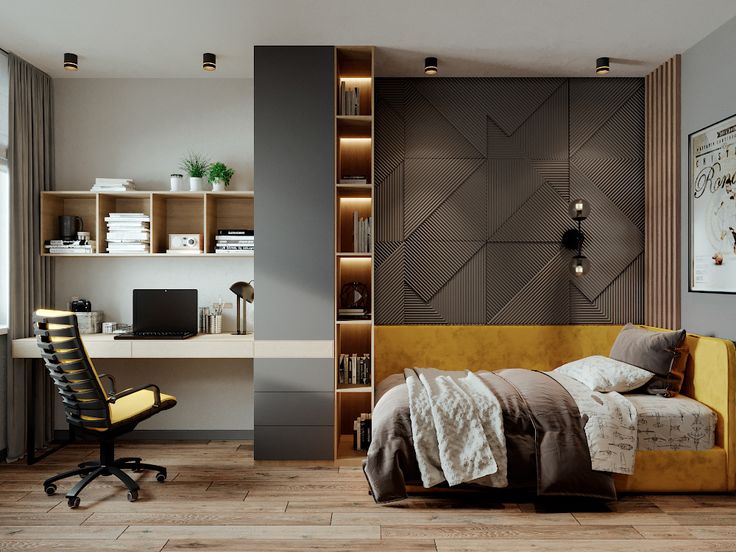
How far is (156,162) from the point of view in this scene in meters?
4.59

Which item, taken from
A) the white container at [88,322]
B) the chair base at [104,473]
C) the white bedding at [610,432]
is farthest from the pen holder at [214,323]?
the white bedding at [610,432]

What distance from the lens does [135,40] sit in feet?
12.6

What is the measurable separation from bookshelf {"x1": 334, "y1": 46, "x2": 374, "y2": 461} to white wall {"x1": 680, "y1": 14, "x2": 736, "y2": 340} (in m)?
2.17

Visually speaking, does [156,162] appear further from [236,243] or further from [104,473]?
[104,473]

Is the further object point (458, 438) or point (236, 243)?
point (236, 243)

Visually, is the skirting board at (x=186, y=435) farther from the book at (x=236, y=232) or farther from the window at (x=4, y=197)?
the book at (x=236, y=232)

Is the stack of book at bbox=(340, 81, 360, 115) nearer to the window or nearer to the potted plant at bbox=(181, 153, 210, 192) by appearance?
the potted plant at bbox=(181, 153, 210, 192)

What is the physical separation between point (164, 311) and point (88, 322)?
1.91 ft

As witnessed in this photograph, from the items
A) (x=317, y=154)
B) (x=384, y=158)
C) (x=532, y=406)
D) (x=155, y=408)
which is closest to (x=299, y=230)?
(x=317, y=154)

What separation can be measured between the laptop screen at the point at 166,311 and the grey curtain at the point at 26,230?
0.73 metres

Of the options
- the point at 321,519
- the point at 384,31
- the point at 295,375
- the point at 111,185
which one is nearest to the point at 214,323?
the point at 295,375

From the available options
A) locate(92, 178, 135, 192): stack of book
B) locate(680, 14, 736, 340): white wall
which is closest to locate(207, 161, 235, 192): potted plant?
locate(92, 178, 135, 192): stack of book

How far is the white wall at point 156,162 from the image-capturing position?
4582 millimetres

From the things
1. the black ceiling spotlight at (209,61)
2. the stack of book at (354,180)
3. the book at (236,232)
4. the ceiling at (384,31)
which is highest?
the ceiling at (384,31)
